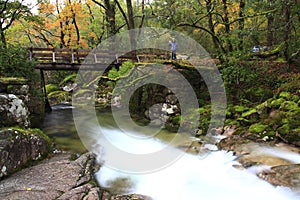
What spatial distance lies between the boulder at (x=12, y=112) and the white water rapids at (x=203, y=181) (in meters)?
2.63

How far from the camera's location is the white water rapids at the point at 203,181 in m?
4.62

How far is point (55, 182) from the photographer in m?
4.62

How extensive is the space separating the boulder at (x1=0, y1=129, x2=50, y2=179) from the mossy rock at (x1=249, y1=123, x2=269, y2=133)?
20.1 ft

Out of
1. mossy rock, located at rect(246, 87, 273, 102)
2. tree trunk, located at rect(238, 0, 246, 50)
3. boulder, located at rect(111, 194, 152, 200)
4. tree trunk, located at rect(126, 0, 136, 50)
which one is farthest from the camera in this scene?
tree trunk, located at rect(126, 0, 136, 50)

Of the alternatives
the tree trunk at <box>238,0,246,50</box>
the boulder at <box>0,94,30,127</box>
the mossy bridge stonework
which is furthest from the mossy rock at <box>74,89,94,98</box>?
the tree trunk at <box>238,0,246,50</box>

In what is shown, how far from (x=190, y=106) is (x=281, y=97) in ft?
11.4

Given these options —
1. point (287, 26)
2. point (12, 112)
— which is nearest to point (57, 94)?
point (12, 112)

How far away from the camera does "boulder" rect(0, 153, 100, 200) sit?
4.16 metres

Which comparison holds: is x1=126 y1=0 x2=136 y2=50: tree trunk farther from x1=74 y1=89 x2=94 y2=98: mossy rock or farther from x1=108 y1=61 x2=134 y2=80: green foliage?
x1=74 y1=89 x2=94 y2=98: mossy rock

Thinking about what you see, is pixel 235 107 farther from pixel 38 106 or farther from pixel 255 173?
Answer: pixel 38 106

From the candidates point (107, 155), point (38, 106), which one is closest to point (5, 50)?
point (38, 106)

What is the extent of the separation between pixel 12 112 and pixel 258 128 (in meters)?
7.26

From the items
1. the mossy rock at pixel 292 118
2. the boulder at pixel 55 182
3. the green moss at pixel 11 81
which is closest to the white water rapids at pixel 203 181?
the boulder at pixel 55 182

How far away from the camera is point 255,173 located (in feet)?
16.8
